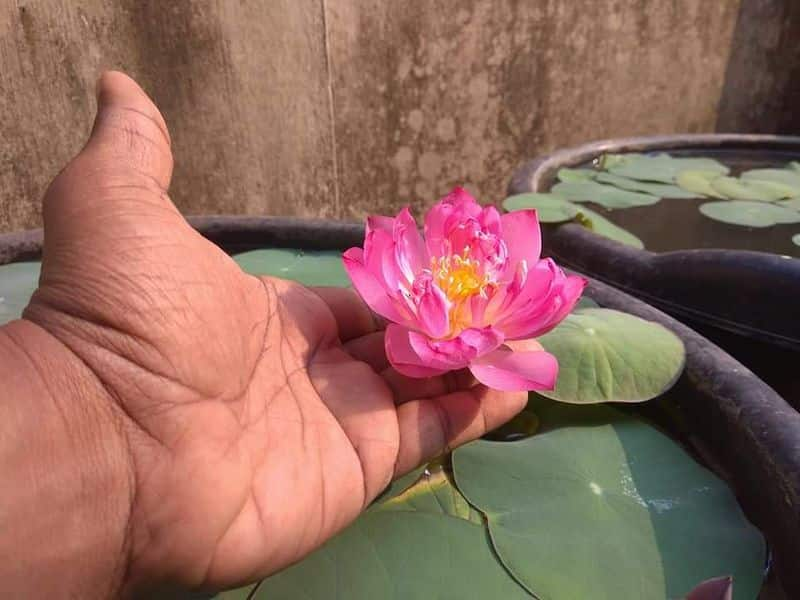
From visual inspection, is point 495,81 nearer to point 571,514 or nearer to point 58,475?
point 571,514

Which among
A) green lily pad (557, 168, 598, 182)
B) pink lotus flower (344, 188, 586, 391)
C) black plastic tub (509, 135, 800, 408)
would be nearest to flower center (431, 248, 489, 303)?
pink lotus flower (344, 188, 586, 391)

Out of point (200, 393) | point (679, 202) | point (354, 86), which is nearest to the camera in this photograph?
point (200, 393)

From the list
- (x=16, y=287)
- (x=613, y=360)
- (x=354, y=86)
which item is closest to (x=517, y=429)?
(x=613, y=360)

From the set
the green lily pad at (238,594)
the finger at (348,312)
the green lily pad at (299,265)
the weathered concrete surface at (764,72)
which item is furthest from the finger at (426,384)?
the weathered concrete surface at (764,72)

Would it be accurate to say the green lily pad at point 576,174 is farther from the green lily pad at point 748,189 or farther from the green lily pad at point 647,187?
the green lily pad at point 748,189

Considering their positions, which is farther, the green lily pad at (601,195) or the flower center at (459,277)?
the green lily pad at (601,195)

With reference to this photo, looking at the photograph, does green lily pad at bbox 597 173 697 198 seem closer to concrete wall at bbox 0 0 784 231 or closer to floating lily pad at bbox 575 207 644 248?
floating lily pad at bbox 575 207 644 248
